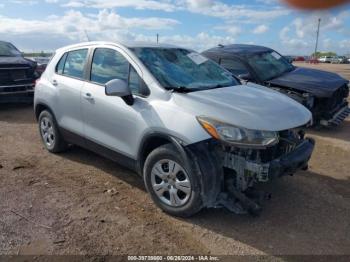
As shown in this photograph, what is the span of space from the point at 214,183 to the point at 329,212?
151cm

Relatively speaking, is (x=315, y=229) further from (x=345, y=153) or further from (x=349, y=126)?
(x=349, y=126)

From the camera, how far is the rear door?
190 inches

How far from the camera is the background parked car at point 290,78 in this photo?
704 cm

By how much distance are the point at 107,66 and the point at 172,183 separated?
177 cm

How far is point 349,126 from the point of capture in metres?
8.07

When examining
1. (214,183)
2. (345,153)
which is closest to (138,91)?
(214,183)

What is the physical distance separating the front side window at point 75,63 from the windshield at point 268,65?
397cm

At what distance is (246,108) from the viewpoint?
11.7 feet

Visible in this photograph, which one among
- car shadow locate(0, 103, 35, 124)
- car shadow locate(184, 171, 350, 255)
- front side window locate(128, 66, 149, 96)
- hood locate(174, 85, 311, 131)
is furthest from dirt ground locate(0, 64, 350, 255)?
car shadow locate(0, 103, 35, 124)

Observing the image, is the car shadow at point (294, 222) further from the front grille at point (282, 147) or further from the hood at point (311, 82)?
the hood at point (311, 82)

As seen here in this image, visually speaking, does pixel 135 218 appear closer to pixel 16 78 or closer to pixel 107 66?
pixel 107 66

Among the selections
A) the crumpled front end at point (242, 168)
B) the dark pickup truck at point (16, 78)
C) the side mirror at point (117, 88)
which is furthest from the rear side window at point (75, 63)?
the dark pickup truck at point (16, 78)

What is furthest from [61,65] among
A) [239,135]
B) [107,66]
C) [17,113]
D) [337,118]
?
[337,118]

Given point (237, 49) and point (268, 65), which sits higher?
point (237, 49)
